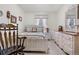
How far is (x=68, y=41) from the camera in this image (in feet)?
9.08

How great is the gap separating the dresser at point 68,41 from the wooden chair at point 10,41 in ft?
2.64

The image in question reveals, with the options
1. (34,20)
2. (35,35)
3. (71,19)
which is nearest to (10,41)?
(35,35)

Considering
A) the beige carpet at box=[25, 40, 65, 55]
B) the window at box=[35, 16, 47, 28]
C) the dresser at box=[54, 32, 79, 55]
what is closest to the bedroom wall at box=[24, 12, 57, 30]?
the window at box=[35, 16, 47, 28]

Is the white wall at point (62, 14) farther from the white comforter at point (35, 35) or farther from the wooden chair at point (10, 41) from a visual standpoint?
the wooden chair at point (10, 41)

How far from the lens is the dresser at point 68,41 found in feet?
8.71

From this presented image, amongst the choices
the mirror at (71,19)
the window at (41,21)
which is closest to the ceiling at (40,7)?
the window at (41,21)

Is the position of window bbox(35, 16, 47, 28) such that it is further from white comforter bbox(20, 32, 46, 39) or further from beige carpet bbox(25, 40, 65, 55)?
beige carpet bbox(25, 40, 65, 55)

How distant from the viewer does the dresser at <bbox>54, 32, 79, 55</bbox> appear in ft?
8.71

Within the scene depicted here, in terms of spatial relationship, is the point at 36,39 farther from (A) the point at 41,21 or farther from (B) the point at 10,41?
(B) the point at 10,41

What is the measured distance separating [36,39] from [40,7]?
70 centimetres

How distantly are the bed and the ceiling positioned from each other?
0.38 m
